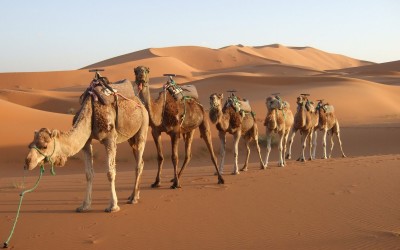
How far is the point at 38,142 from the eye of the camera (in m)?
6.14

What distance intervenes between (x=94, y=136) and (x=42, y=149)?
4.25 ft

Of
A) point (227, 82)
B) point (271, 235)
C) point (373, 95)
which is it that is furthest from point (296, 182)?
point (227, 82)

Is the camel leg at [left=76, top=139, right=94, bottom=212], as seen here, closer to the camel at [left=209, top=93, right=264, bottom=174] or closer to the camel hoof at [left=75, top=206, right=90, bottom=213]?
the camel hoof at [left=75, top=206, right=90, bottom=213]

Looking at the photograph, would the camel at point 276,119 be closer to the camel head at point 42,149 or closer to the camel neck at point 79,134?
the camel neck at point 79,134

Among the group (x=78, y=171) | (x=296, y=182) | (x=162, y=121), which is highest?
(x=162, y=121)

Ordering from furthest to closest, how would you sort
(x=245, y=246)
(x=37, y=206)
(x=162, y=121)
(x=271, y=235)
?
(x=162, y=121) → (x=37, y=206) → (x=271, y=235) → (x=245, y=246)

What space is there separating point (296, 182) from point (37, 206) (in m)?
5.31

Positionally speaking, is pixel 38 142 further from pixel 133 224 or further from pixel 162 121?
pixel 162 121

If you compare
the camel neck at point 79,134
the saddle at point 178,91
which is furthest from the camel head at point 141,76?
the camel neck at point 79,134

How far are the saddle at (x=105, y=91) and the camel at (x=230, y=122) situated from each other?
12.8 feet

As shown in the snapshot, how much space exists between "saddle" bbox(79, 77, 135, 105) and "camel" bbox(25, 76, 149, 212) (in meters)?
0.08

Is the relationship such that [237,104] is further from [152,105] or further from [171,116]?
[152,105]

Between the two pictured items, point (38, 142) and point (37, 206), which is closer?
point (38, 142)

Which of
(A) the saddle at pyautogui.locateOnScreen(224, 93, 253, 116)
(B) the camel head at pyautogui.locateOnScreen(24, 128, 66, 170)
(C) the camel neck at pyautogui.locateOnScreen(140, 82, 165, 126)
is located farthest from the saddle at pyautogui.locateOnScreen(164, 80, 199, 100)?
(B) the camel head at pyautogui.locateOnScreen(24, 128, 66, 170)
